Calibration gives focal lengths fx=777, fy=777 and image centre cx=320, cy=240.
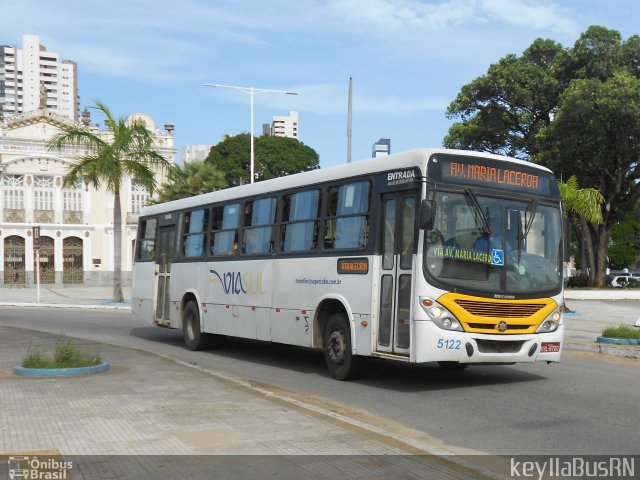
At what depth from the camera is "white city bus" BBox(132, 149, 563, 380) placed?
9.99 m

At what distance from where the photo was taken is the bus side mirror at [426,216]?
379 inches

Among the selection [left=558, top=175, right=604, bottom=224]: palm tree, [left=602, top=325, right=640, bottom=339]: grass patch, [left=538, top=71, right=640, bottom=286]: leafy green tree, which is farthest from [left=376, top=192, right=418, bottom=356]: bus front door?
[left=538, top=71, right=640, bottom=286]: leafy green tree

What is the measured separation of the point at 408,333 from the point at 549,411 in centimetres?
200

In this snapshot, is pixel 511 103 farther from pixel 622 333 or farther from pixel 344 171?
pixel 344 171

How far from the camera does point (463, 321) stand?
9.99 m

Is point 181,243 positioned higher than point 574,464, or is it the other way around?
point 181,243

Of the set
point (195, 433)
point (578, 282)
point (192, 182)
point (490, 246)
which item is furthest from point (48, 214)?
point (195, 433)

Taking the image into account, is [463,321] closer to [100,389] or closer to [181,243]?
[100,389]

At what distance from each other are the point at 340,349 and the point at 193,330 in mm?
5468

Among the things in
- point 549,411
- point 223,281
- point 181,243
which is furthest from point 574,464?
point 181,243

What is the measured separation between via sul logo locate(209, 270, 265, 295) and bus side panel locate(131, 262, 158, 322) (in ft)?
10.0

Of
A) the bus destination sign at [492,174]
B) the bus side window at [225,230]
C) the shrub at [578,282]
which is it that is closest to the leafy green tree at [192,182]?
the shrub at [578,282]

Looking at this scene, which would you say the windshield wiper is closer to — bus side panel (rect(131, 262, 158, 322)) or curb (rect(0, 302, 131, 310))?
bus side panel (rect(131, 262, 158, 322))

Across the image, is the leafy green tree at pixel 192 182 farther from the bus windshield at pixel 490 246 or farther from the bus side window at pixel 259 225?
the bus windshield at pixel 490 246
